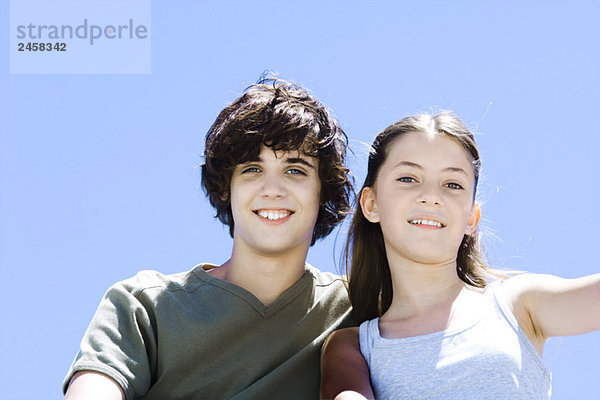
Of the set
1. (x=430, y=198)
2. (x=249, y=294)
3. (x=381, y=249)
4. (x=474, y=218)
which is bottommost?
(x=249, y=294)

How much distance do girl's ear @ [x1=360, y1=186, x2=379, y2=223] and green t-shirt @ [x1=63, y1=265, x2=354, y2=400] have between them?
51cm

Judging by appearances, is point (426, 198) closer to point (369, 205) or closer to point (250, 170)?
point (369, 205)

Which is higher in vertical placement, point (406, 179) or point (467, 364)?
point (406, 179)

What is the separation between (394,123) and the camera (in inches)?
165

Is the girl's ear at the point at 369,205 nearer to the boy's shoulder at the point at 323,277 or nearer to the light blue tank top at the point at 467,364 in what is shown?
the boy's shoulder at the point at 323,277

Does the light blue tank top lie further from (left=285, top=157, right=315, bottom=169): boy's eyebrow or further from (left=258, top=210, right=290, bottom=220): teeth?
(left=285, top=157, right=315, bottom=169): boy's eyebrow

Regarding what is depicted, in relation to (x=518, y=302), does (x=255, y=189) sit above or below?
above

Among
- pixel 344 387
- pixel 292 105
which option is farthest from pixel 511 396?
pixel 292 105

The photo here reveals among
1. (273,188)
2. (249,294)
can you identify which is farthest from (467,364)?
(273,188)

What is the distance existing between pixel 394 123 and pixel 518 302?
1.13m

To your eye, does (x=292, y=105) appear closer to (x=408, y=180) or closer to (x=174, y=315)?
(x=408, y=180)

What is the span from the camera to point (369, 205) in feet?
13.4

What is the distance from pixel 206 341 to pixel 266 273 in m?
0.51

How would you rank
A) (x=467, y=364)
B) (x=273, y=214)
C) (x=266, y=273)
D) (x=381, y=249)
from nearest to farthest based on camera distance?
(x=467, y=364) → (x=273, y=214) → (x=266, y=273) → (x=381, y=249)
